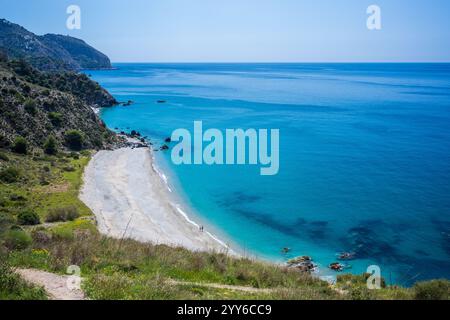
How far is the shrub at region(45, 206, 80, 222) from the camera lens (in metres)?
39.0

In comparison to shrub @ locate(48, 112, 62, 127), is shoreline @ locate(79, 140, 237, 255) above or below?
below

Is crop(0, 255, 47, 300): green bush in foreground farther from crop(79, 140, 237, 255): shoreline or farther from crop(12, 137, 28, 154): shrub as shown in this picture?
crop(12, 137, 28, 154): shrub

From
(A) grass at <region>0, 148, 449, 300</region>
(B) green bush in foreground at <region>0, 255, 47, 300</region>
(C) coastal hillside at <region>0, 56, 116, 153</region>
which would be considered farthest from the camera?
(C) coastal hillside at <region>0, 56, 116, 153</region>

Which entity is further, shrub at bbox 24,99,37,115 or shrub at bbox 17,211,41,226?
shrub at bbox 24,99,37,115

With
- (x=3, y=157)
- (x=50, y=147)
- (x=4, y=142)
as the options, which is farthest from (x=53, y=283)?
(x=50, y=147)

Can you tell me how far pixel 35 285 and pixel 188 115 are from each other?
116m

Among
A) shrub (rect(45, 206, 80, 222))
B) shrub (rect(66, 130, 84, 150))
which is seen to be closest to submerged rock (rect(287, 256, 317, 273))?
shrub (rect(45, 206, 80, 222))

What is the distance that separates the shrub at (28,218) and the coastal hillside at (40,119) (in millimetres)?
27359

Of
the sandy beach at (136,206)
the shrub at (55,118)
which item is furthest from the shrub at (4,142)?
the shrub at (55,118)

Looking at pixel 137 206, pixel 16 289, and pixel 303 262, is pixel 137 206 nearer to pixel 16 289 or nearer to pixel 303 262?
pixel 303 262

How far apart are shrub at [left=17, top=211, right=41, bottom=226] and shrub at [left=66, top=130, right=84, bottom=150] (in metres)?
37.8
